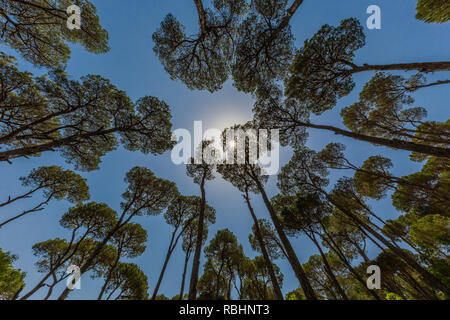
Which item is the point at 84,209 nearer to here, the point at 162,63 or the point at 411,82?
the point at 162,63

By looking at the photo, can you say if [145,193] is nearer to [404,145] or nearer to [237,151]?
[237,151]

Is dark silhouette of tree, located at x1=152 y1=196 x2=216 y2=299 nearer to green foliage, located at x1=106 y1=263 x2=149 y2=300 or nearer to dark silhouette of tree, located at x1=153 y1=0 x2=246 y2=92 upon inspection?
green foliage, located at x1=106 y1=263 x2=149 y2=300

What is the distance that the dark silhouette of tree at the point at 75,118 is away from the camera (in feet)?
21.6

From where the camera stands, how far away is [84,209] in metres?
11.3

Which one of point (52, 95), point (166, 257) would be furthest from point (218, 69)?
point (166, 257)

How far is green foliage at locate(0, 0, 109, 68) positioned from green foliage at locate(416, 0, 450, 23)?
1567 cm

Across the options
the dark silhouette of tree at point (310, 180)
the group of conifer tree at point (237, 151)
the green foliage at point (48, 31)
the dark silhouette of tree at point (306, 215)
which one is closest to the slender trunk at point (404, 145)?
the group of conifer tree at point (237, 151)

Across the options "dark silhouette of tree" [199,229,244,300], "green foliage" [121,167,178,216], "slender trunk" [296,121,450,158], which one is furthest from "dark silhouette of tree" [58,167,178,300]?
"slender trunk" [296,121,450,158]

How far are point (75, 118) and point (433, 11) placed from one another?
18994mm

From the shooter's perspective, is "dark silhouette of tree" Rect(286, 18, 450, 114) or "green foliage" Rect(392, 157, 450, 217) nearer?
"dark silhouette of tree" Rect(286, 18, 450, 114)

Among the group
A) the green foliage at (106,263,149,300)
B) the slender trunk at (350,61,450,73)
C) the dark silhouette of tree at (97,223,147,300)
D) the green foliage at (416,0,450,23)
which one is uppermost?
the green foliage at (416,0,450,23)

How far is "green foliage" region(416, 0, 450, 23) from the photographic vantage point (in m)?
6.01

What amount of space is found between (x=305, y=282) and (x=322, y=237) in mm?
5763

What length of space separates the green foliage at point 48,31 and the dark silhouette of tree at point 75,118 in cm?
143
